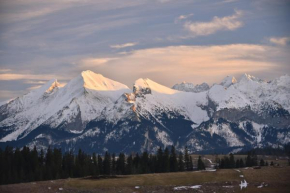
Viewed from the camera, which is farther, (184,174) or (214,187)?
(184,174)

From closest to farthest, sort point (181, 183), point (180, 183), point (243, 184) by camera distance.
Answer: point (243, 184)
point (181, 183)
point (180, 183)

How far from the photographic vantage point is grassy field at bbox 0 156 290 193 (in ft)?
519

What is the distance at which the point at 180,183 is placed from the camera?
540 feet

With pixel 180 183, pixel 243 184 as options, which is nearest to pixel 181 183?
pixel 180 183

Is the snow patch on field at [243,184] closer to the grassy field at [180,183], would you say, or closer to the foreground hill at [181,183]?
the foreground hill at [181,183]

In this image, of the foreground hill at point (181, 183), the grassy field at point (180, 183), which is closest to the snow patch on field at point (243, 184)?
the foreground hill at point (181, 183)

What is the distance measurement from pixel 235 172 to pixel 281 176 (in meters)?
14.4

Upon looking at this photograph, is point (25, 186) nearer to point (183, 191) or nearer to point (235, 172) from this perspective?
point (183, 191)

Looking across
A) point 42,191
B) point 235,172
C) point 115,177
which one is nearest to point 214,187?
point 235,172

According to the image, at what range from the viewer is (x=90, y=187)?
16175 cm

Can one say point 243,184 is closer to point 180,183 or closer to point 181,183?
point 181,183

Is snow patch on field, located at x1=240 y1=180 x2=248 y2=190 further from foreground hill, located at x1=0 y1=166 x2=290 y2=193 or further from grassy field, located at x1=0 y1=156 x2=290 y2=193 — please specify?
grassy field, located at x1=0 y1=156 x2=290 y2=193

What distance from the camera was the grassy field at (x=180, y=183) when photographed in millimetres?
158125

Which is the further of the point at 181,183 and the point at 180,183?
the point at 180,183
